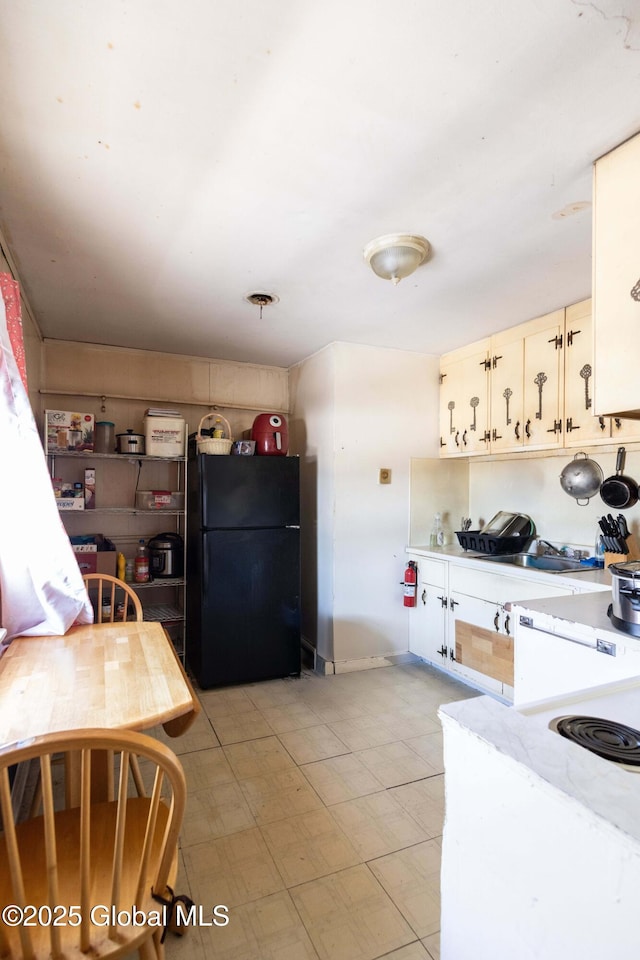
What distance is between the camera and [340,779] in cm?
220

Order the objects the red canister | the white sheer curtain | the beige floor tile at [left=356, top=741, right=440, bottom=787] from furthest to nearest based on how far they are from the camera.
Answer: the red canister → the beige floor tile at [left=356, top=741, right=440, bottom=787] → the white sheer curtain

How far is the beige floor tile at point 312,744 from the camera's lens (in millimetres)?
2395

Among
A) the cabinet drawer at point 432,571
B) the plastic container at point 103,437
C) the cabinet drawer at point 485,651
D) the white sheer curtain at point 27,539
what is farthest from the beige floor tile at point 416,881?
the plastic container at point 103,437

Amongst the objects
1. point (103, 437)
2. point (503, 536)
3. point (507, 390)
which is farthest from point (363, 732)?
point (103, 437)

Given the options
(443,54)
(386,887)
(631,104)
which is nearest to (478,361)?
(631,104)

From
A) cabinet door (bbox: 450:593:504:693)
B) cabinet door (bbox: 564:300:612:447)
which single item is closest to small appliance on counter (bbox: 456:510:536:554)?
cabinet door (bbox: 450:593:504:693)

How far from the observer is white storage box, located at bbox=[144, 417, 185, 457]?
340cm

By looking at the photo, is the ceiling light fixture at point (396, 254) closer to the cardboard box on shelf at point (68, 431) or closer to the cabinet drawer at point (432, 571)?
the cabinet drawer at point (432, 571)

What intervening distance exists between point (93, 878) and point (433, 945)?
3.30 ft

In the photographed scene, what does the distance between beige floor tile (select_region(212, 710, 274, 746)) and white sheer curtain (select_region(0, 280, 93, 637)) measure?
1.12 m

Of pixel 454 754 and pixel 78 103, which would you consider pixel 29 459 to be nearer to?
pixel 78 103

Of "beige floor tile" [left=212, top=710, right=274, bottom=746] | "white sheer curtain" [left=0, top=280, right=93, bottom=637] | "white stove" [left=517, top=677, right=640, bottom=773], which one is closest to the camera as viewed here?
"white stove" [left=517, top=677, right=640, bottom=773]

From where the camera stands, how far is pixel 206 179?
Result: 1.64m

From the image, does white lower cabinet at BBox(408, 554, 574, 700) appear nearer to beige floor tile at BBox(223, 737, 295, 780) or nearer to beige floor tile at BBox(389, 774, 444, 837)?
beige floor tile at BBox(389, 774, 444, 837)
